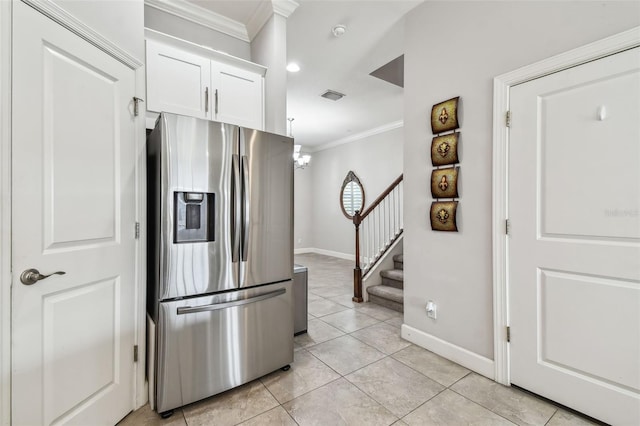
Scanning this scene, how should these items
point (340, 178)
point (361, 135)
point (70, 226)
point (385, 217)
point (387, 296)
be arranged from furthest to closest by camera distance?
point (340, 178), point (361, 135), point (385, 217), point (387, 296), point (70, 226)

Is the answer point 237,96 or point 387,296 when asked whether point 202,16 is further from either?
point 387,296

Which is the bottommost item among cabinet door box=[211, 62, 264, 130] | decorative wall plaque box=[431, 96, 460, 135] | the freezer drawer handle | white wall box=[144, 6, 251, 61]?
the freezer drawer handle

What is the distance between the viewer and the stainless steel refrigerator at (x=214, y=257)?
1646 mm

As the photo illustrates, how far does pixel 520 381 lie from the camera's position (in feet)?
6.20

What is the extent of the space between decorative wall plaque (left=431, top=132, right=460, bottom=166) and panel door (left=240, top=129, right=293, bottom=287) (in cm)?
123

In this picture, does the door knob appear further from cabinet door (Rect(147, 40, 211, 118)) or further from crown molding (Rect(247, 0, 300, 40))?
crown molding (Rect(247, 0, 300, 40))

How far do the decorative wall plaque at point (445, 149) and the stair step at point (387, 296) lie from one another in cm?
185

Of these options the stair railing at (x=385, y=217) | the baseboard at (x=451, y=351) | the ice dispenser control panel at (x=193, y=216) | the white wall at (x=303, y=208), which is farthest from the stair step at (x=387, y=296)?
the white wall at (x=303, y=208)

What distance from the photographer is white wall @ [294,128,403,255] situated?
244 inches

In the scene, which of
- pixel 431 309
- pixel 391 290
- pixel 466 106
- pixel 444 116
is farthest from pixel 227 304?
pixel 391 290

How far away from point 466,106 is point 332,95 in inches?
105

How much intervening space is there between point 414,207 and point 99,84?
8.07 ft

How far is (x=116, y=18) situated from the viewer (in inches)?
64.2

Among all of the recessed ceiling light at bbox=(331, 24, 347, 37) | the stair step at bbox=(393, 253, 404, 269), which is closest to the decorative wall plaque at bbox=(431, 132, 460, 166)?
the recessed ceiling light at bbox=(331, 24, 347, 37)
